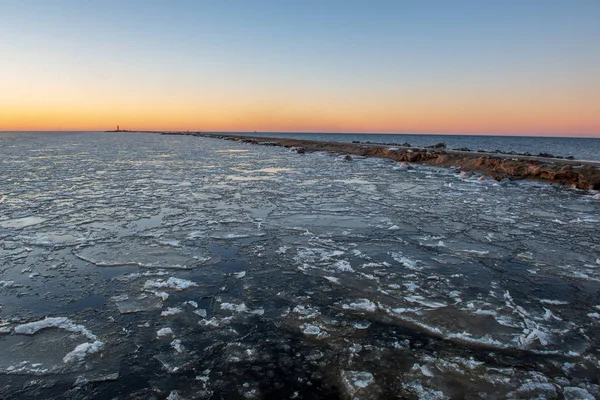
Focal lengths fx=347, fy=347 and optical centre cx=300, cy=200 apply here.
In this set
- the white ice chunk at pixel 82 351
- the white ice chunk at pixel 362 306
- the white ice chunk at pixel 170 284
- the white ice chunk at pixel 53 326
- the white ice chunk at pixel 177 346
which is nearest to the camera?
the white ice chunk at pixel 82 351

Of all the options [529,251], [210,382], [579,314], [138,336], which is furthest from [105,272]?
Result: [529,251]

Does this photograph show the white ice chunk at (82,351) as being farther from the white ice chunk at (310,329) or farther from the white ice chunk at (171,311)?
the white ice chunk at (310,329)

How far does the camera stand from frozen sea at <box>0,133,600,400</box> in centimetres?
269

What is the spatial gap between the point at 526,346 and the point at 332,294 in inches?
77.5

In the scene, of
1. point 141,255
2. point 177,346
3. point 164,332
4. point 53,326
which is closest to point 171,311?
point 164,332

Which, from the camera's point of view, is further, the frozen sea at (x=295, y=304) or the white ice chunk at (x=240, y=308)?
the white ice chunk at (x=240, y=308)

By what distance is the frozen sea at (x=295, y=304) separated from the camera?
2689 millimetres

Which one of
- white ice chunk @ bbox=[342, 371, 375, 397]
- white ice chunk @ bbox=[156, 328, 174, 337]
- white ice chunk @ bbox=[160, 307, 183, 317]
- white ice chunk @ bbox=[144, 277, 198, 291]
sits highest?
white ice chunk @ bbox=[144, 277, 198, 291]

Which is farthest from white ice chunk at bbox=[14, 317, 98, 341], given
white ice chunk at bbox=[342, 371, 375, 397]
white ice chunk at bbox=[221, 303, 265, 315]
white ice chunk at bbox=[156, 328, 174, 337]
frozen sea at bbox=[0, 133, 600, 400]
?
white ice chunk at bbox=[342, 371, 375, 397]

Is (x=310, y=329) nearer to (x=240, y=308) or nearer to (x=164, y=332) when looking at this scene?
(x=240, y=308)

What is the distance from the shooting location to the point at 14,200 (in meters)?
9.28

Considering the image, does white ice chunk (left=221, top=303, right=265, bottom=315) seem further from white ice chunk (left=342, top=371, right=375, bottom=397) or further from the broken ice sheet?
the broken ice sheet

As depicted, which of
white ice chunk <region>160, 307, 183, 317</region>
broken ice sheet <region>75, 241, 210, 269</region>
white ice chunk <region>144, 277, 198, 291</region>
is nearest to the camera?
white ice chunk <region>160, 307, 183, 317</region>

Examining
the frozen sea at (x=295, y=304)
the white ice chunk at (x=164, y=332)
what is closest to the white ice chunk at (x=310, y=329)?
the frozen sea at (x=295, y=304)
